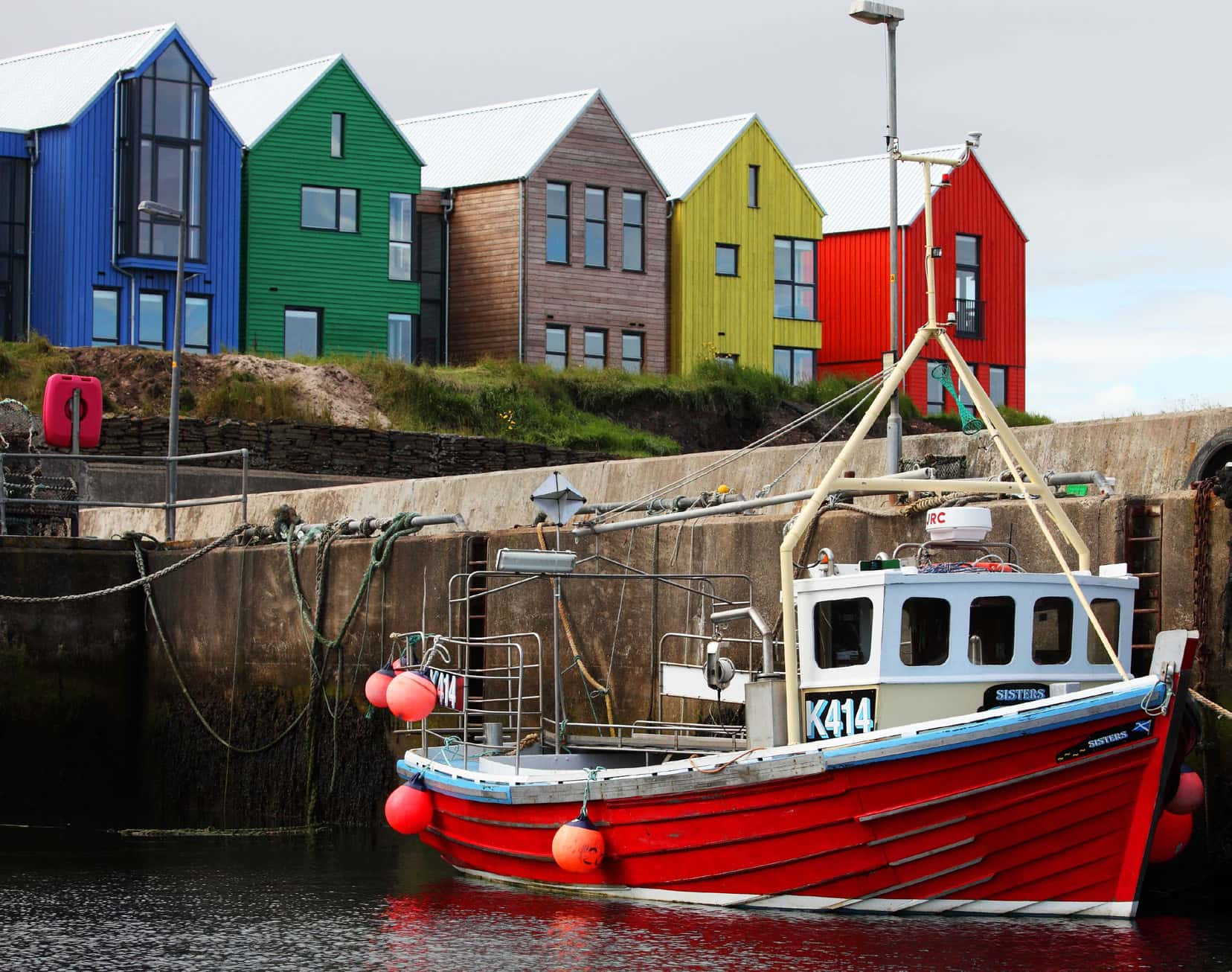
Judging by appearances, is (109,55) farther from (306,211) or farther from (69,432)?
(69,432)

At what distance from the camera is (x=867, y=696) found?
11.2 m

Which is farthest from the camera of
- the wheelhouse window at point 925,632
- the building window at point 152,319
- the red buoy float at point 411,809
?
the building window at point 152,319

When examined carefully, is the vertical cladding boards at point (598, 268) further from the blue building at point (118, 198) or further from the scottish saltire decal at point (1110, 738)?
the scottish saltire decal at point (1110, 738)

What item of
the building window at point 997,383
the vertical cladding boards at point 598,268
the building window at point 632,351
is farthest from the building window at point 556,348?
the building window at point 997,383

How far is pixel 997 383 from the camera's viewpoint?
4484cm

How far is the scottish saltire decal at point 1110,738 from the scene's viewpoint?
10.4 m

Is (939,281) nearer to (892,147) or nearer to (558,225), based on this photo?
(558,225)

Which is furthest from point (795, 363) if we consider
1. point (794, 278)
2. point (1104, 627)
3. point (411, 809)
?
point (1104, 627)

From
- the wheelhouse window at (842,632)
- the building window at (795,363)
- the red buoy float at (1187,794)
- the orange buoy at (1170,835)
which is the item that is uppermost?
the building window at (795,363)

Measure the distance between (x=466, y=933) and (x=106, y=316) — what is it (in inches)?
1072

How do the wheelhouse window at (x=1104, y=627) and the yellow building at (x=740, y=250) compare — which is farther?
the yellow building at (x=740, y=250)

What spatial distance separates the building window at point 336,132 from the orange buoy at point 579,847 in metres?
29.1

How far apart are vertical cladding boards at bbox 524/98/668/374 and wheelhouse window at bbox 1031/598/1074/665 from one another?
2905 centimetres

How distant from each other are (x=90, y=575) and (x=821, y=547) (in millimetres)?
8964
